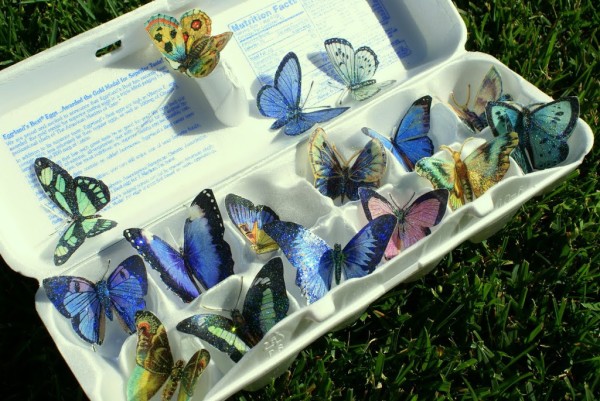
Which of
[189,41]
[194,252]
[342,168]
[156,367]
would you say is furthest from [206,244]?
[189,41]

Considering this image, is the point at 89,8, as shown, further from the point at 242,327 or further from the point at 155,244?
the point at 242,327

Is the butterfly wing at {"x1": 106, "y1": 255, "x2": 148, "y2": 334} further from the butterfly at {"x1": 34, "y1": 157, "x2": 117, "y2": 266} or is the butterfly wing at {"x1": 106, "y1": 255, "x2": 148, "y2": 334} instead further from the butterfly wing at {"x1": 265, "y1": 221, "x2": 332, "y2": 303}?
the butterfly wing at {"x1": 265, "y1": 221, "x2": 332, "y2": 303}

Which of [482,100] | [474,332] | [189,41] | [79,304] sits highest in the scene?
[189,41]

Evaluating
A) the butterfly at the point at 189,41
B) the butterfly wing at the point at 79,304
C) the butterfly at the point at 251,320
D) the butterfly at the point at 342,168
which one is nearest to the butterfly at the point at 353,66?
the butterfly at the point at 342,168

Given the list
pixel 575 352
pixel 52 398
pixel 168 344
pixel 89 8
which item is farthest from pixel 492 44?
pixel 52 398

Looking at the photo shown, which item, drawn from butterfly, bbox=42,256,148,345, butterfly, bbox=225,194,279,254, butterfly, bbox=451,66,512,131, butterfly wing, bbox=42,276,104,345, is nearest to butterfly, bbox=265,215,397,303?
butterfly, bbox=225,194,279,254

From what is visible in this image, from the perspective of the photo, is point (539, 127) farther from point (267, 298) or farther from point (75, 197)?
point (75, 197)
